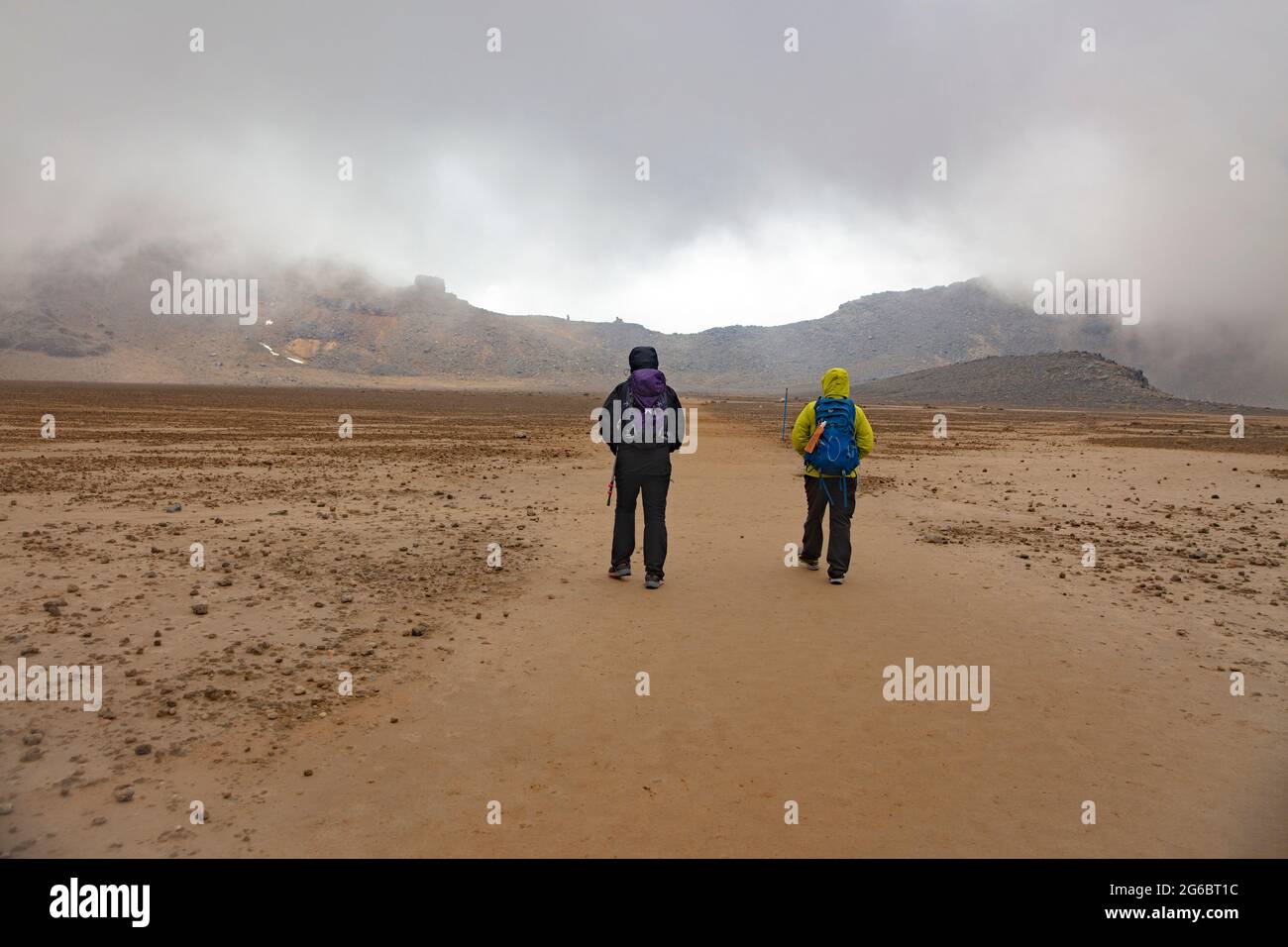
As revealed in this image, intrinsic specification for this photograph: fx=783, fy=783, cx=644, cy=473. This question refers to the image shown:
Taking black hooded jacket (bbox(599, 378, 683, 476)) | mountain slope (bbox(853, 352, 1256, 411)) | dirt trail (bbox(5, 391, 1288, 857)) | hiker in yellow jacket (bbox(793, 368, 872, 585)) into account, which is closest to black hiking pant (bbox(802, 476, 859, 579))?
hiker in yellow jacket (bbox(793, 368, 872, 585))

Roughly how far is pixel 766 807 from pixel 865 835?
51cm

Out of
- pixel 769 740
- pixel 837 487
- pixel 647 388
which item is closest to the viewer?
pixel 769 740

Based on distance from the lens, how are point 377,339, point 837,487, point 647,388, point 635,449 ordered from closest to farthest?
1. point 647,388
2. point 635,449
3. point 837,487
4. point 377,339

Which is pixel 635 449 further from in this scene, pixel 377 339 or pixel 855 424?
pixel 377 339

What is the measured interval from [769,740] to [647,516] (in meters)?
3.88

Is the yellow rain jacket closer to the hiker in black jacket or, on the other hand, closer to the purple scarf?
the hiker in black jacket

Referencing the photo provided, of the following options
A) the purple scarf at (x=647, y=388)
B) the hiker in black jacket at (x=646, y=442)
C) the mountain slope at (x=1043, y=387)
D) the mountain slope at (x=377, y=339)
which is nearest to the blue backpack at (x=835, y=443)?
the hiker in black jacket at (x=646, y=442)

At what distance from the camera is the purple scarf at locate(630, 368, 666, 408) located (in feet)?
27.0

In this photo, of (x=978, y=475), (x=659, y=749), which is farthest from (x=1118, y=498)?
(x=659, y=749)

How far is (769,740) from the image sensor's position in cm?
484

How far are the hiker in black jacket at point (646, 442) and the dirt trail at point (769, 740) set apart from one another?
630 mm

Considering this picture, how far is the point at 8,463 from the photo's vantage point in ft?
53.5

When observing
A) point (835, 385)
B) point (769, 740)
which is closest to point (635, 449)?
point (835, 385)

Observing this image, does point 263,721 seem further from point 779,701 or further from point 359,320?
point 359,320
